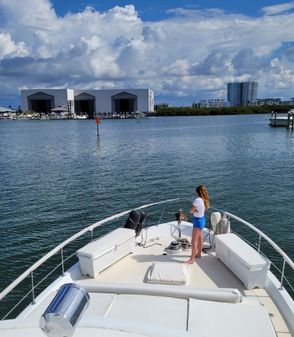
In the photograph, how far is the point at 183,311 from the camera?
5.53 metres

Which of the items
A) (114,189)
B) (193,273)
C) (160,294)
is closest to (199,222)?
(193,273)

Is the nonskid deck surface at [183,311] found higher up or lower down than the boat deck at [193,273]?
higher up

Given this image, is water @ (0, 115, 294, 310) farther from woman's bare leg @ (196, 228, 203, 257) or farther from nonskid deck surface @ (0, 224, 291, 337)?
nonskid deck surface @ (0, 224, 291, 337)

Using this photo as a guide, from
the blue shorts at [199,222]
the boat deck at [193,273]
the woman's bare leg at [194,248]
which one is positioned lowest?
the boat deck at [193,273]

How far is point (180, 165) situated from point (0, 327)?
30312 mm

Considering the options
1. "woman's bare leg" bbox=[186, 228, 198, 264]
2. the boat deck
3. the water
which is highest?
"woman's bare leg" bbox=[186, 228, 198, 264]

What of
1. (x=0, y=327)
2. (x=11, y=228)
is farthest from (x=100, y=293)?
(x=11, y=228)

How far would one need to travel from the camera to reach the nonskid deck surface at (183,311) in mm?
3547

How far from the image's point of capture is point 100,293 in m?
6.30

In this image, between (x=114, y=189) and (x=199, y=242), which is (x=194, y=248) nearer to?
(x=199, y=242)

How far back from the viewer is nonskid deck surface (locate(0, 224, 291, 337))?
3.55 m

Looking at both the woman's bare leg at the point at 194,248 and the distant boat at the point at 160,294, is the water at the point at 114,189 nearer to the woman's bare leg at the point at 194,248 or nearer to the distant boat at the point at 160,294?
the distant boat at the point at 160,294

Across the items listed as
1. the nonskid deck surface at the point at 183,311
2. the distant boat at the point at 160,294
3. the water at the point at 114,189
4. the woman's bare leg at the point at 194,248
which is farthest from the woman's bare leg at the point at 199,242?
the water at the point at 114,189

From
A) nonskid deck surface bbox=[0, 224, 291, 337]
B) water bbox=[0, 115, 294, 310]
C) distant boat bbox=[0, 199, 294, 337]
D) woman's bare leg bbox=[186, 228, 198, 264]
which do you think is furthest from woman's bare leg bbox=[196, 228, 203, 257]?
water bbox=[0, 115, 294, 310]
